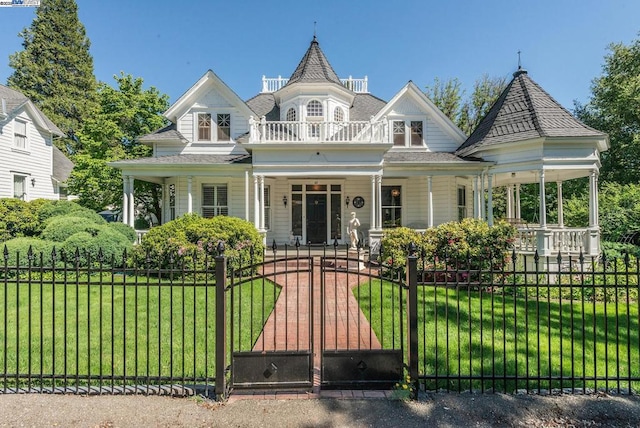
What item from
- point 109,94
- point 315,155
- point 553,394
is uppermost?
point 109,94

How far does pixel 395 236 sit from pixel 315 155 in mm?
4723

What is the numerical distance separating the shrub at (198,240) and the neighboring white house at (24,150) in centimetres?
1404

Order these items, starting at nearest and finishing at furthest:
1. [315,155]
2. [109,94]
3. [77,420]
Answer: [77,420], [315,155], [109,94]

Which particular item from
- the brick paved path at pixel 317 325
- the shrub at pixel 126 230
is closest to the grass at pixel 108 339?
the brick paved path at pixel 317 325

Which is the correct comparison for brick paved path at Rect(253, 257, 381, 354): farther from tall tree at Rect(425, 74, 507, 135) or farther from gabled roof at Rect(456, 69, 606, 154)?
tall tree at Rect(425, 74, 507, 135)

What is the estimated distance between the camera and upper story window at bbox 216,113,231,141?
15852 mm

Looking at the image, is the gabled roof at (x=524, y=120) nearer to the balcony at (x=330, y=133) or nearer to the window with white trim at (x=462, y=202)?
the window with white trim at (x=462, y=202)

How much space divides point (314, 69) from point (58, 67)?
111ft

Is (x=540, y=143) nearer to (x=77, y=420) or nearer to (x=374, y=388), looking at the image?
(x=374, y=388)

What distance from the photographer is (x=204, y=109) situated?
15805 millimetres

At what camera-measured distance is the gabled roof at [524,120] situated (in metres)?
12.1

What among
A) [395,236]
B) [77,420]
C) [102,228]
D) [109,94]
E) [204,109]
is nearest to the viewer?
[77,420]

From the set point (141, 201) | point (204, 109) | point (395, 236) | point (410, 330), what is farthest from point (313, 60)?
point (410, 330)

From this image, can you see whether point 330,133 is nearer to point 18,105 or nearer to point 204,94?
point 204,94
